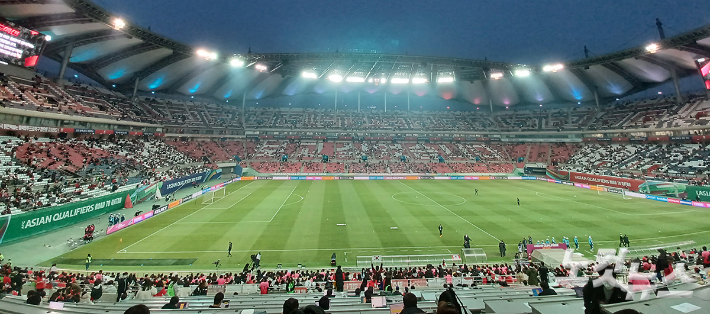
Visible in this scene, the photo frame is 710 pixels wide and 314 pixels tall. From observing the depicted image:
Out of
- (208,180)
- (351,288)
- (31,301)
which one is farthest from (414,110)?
(31,301)

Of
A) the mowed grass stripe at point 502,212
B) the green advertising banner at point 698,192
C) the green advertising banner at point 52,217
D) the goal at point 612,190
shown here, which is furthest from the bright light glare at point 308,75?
the green advertising banner at point 698,192

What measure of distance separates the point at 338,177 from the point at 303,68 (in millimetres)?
23711

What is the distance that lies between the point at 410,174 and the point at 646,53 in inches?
1610

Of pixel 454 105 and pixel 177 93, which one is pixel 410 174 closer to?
pixel 454 105

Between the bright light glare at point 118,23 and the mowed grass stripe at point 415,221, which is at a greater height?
the bright light glare at point 118,23

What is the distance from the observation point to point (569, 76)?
194 feet

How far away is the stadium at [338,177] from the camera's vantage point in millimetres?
10188

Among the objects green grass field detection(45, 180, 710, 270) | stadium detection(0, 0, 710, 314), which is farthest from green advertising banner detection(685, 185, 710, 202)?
green grass field detection(45, 180, 710, 270)

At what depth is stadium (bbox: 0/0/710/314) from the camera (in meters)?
10.2

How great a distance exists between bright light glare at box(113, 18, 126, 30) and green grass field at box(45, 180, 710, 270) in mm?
23867

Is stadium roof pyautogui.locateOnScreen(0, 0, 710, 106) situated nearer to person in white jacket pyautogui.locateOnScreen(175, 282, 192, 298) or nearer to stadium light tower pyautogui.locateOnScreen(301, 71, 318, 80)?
stadium light tower pyautogui.locateOnScreen(301, 71, 318, 80)

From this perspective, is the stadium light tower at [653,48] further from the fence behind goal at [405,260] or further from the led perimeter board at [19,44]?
the led perimeter board at [19,44]

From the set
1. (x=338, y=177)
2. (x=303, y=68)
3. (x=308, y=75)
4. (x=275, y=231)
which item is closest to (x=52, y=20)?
(x=303, y=68)

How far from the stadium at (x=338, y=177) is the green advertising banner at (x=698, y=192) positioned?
0.14m
